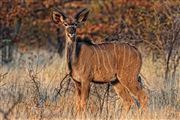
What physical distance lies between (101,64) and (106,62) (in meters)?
0.09

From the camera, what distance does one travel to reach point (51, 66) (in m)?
15.0

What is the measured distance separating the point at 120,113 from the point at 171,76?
3704 mm

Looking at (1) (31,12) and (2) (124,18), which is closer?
(2) (124,18)

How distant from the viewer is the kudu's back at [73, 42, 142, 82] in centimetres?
980

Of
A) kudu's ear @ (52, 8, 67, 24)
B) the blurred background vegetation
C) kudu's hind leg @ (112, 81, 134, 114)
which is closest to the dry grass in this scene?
kudu's hind leg @ (112, 81, 134, 114)

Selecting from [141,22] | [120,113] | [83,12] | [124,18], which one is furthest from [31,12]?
[120,113]

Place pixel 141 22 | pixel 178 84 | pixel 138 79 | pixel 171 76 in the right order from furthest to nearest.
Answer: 1. pixel 141 22
2. pixel 171 76
3. pixel 178 84
4. pixel 138 79

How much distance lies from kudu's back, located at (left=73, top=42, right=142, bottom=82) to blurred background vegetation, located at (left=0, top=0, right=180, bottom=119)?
0.76 m

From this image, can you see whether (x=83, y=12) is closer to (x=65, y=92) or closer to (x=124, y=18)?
(x=65, y=92)

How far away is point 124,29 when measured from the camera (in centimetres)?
1505

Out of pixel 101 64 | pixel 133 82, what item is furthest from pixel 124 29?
pixel 101 64

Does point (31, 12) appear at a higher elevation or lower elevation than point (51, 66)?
higher

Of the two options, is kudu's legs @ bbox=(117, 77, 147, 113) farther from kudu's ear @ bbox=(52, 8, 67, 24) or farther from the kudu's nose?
kudu's ear @ bbox=(52, 8, 67, 24)

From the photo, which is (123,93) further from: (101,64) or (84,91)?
(84,91)
